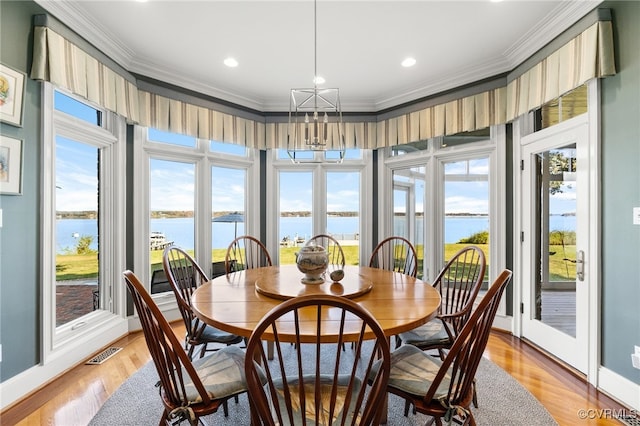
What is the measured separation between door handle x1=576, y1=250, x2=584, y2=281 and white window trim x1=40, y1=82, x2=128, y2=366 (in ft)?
13.6

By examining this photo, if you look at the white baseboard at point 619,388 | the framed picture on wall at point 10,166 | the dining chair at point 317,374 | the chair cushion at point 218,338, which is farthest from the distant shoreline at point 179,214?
the dining chair at point 317,374

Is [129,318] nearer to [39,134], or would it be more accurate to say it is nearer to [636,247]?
[39,134]

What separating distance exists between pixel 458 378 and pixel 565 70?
→ 2.54 m

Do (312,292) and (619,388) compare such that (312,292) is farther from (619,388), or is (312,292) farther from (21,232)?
(619,388)

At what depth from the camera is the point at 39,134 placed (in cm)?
228

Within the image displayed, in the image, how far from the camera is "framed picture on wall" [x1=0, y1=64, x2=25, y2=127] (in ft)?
6.53

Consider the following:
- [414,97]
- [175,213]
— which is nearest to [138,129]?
[175,213]

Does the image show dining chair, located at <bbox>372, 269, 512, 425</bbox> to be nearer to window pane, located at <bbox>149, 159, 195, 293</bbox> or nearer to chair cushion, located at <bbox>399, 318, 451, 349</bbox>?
chair cushion, located at <bbox>399, 318, 451, 349</bbox>

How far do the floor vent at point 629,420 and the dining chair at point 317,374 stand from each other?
5.80ft

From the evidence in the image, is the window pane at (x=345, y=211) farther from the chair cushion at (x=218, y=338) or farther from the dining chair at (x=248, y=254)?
the chair cushion at (x=218, y=338)

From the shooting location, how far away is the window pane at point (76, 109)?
2537 millimetres

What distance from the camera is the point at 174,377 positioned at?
4.27 feet

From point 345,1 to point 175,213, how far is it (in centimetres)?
293

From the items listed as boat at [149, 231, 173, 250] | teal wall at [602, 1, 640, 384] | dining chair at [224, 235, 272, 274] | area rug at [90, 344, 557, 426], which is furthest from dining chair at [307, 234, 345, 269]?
teal wall at [602, 1, 640, 384]
